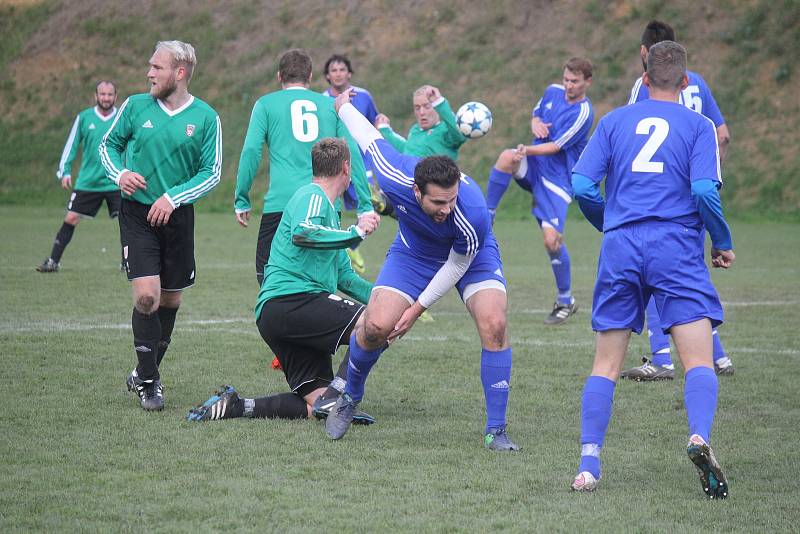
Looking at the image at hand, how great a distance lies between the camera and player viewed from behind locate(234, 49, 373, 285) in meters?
7.88

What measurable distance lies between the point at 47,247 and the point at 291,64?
382 inches

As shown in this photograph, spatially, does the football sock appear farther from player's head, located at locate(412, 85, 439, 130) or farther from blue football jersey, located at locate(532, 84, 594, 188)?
blue football jersey, located at locate(532, 84, 594, 188)

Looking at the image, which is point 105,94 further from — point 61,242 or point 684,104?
point 684,104

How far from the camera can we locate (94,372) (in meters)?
7.25

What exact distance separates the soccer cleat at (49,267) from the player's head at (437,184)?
8.84 meters

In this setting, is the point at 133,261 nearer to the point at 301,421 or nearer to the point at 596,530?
the point at 301,421

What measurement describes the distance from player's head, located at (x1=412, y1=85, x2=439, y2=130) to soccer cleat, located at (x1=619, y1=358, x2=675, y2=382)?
3.60 meters

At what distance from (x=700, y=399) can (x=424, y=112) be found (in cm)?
621

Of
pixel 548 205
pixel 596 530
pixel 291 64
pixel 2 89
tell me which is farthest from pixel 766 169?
pixel 2 89

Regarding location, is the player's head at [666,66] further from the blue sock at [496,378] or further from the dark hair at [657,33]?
the dark hair at [657,33]

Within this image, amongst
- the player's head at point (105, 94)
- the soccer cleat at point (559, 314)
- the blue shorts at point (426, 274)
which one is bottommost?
the soccer cleat at point (559, 314)

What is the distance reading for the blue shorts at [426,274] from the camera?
19.1ft

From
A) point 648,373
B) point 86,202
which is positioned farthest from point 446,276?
point 86,202

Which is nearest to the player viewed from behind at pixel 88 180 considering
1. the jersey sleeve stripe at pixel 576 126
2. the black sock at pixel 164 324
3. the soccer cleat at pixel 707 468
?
the jersey sleeve stripe at pixel 576 126
